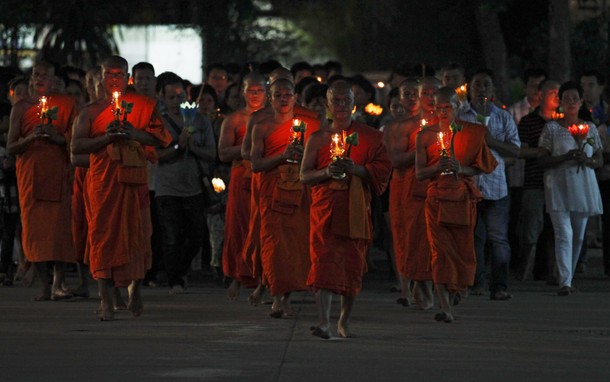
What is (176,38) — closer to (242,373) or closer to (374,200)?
(374,200)

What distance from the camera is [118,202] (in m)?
13.9

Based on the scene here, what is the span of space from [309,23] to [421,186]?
29.0m

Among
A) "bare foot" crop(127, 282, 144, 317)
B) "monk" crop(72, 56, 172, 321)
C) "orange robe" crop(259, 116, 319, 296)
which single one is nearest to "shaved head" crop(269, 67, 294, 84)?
"orange robe" crop(259, 116, 319, 296)

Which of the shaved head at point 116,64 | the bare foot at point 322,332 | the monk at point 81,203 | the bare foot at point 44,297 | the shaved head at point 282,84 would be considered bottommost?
the bare foot at point 44,297

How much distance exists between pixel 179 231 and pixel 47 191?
5.19ft

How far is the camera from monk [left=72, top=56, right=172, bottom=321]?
45.5 feet

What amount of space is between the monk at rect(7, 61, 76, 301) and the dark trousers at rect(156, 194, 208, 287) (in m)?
1.15

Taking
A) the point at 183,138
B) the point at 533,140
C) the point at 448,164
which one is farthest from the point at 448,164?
the point at 533,140

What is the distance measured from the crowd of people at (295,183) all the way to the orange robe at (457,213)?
0.01 metres

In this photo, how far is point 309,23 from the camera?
43.7 m

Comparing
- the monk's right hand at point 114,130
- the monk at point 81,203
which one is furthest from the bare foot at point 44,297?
the monk's right hand at point 114,130

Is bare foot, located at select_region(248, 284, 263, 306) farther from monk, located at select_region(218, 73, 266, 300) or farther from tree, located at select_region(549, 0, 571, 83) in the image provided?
tree, located at select_region(549, 0, 571, 83)

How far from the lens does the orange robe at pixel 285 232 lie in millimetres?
14125

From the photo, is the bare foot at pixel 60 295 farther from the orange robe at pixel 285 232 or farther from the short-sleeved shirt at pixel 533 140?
the short-sleeved shirt at pixel 533 140
